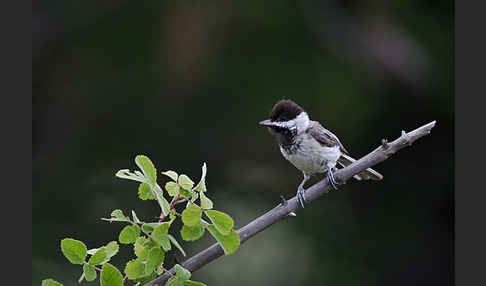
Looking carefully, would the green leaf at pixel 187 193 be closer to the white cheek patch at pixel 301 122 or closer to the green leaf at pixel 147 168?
the green leaf at pixel 147 168

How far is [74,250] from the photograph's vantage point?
1.53 metres

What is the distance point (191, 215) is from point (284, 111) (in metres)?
1.55

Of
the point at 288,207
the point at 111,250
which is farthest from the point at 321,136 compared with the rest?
the point at 111,250

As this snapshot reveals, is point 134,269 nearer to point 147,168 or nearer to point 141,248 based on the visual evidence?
point 141,248

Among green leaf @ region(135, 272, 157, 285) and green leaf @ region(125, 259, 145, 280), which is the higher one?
green leaf @ region(125, 259, 145, 280)

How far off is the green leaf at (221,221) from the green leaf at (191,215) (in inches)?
1.4

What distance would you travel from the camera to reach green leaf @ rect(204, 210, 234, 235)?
149 centimetres

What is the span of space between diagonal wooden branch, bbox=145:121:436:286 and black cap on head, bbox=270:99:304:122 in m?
1.01

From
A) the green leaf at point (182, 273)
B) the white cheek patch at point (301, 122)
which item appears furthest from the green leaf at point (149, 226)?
the white cheek patch at point (301, 122)

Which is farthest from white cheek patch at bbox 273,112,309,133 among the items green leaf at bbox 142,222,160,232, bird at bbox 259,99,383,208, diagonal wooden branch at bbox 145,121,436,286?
green leaf at bbox 142,222,160,232

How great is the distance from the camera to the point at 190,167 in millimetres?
4461

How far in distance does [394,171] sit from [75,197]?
2367 mm

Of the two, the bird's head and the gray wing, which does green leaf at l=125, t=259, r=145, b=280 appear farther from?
the gray wing

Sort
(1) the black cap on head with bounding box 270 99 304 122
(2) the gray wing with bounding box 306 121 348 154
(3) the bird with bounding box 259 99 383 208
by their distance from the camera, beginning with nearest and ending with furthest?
(1) the black cap on head with bounding box 270 99 304 122, (3) the bird with bounding box 259 99 383 208, (2) the gray wing with bounding box 306 121 348 154
